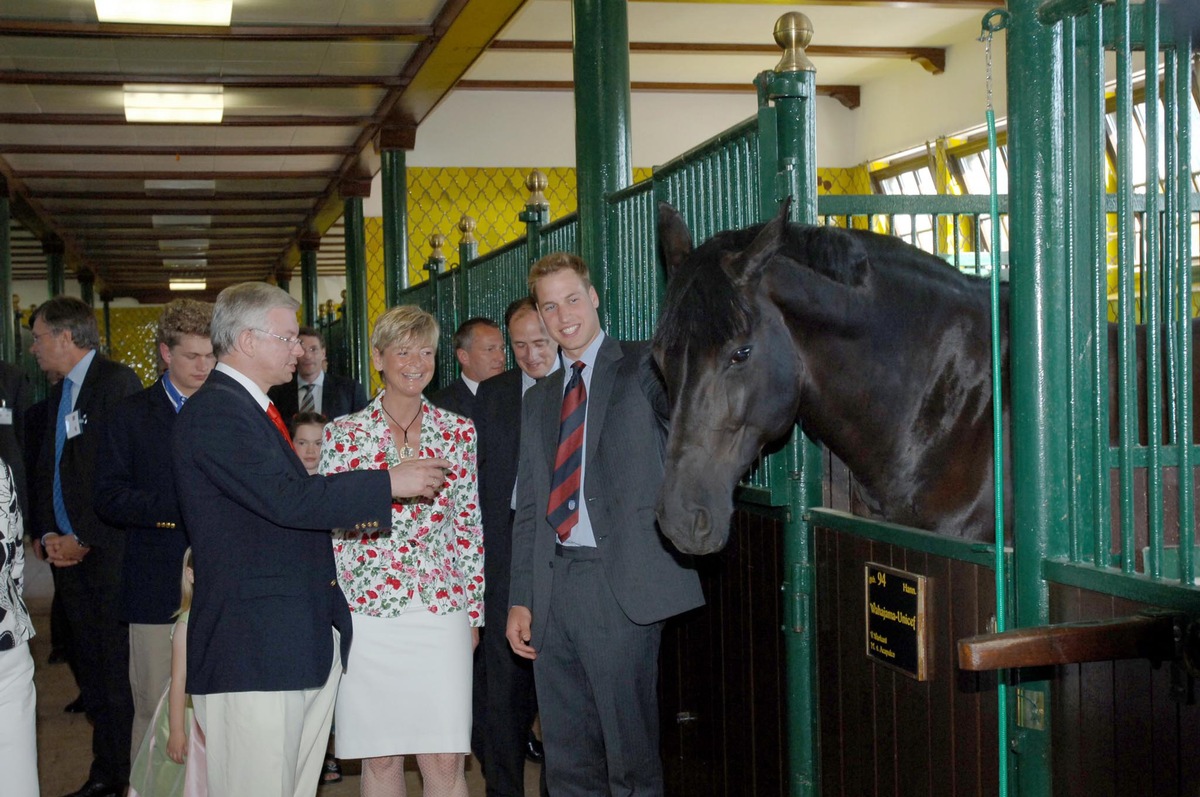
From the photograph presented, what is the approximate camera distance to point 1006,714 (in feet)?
5.48

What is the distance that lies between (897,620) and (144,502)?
7.39ft

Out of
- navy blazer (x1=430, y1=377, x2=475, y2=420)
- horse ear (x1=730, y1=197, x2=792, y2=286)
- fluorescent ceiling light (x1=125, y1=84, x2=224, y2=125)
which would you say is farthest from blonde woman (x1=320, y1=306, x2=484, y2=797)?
fluorescent ceiling light (x1=125, y1=84, x2=224, y2=125)

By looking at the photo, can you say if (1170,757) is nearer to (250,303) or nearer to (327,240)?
(250,303)

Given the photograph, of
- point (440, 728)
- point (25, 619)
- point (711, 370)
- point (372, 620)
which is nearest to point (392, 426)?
point (372, 620)

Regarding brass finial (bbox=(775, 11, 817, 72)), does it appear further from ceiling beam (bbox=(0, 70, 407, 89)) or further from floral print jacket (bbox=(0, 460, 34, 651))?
ceiling beam (bbox=(0, 70, 407, 89))

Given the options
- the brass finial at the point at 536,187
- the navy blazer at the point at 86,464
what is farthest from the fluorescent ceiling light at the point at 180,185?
the navy blazer at the point at 86,464

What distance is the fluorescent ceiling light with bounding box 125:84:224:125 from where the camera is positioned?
6961 millimetres

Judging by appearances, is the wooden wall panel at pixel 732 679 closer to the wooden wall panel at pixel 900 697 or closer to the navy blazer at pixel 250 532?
the wooden wall panel at pixel 900 697

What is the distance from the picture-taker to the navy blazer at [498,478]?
3.48 meters

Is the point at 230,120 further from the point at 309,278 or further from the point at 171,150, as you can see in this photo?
the point at 309,278

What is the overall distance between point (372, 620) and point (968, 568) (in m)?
1.57

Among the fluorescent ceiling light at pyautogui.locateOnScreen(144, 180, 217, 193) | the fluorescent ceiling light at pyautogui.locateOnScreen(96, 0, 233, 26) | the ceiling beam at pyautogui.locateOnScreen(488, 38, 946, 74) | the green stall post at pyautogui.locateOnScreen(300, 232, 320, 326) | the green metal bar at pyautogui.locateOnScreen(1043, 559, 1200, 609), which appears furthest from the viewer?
the green stall post at pyautogui.locateOnScreen(300, 232, 320, 326)

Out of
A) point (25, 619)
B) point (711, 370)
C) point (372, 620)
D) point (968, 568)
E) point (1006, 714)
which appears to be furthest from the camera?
point (372, 620)

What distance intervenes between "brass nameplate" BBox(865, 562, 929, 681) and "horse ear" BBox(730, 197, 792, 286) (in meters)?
0.59
